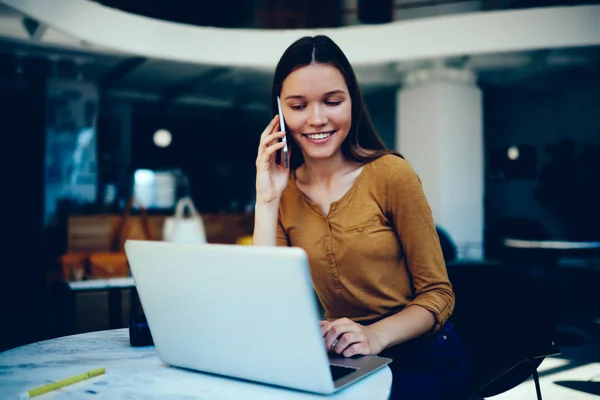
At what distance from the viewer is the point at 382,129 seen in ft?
35.0

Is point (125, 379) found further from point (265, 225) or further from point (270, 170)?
point (270, 170)

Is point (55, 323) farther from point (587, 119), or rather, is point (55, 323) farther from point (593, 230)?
point (587, 119)

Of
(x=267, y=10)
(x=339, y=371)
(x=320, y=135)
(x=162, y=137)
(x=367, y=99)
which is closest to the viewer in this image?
(x=339, y=371)

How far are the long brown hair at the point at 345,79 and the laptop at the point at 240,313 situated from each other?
636mm

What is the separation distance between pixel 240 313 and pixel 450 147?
7.19 meters

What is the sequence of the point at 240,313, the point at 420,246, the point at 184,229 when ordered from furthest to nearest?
1. the point at 184,229
2. the point at 420,246
3. the point at 240,313

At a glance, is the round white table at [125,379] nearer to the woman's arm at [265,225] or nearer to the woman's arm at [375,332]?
the woman's arm at [375,332]

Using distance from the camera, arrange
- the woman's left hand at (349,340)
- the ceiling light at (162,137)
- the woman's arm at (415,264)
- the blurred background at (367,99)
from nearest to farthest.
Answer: the woman's left hand at (349,340) → the woman's arm at (415,264) → the blurred background at (367,99) → the ceiling light at (162,137)

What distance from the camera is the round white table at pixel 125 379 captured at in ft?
2.92

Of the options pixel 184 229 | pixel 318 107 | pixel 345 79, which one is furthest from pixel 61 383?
pixel 184 229

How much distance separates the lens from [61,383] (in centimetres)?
94

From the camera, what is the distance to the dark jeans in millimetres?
1205

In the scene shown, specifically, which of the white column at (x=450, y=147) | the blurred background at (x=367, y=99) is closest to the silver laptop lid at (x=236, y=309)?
the blurred background at (x=367, y=99)

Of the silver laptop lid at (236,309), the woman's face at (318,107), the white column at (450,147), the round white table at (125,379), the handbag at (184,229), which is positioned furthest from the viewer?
the white column at (450,147)
